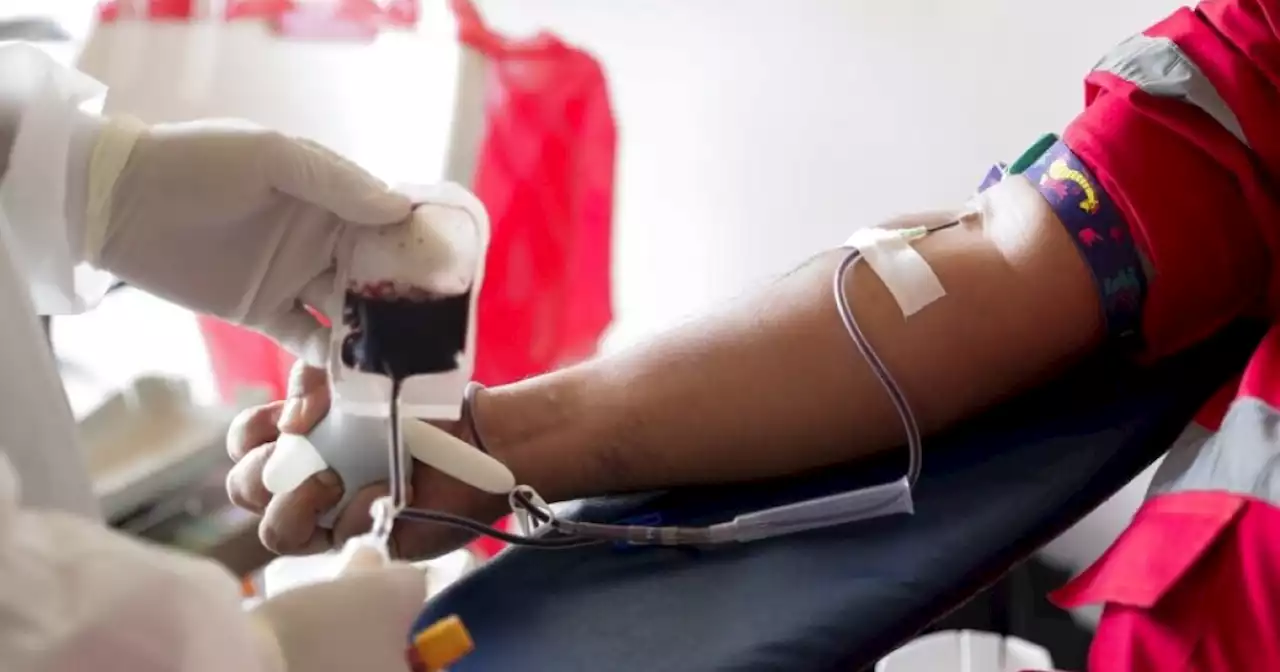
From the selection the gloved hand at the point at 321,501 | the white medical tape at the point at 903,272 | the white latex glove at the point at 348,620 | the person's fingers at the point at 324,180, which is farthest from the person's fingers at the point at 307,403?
the white medical tape at the point at 903,272

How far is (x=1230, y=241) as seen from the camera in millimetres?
738

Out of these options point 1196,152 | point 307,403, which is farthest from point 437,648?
point 1196,152

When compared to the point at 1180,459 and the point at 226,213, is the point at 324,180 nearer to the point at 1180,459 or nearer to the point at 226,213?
the point at 226,213

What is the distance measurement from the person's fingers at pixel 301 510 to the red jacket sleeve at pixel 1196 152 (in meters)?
0.53

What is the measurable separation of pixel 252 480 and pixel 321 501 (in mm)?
63

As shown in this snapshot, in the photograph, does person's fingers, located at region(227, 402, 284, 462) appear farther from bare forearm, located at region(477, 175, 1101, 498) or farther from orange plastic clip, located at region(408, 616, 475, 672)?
orange plastic clip, located at region(408, 616, 475, 672)

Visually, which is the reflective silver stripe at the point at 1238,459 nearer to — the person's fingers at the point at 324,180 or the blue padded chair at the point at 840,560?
the blue padded chair at the point at 840,560

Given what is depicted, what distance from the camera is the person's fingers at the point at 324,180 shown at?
0.60 meters

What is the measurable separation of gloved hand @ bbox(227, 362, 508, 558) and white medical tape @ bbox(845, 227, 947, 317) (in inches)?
11.3

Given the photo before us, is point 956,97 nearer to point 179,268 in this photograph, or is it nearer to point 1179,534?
point 1179,534

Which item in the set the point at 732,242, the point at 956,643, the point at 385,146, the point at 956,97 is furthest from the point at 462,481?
the point at 732,242

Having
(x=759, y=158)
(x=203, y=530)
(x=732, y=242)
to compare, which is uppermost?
(x=759, y=158)

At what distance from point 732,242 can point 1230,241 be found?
100 centimetres

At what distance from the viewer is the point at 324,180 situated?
1.96 ft
